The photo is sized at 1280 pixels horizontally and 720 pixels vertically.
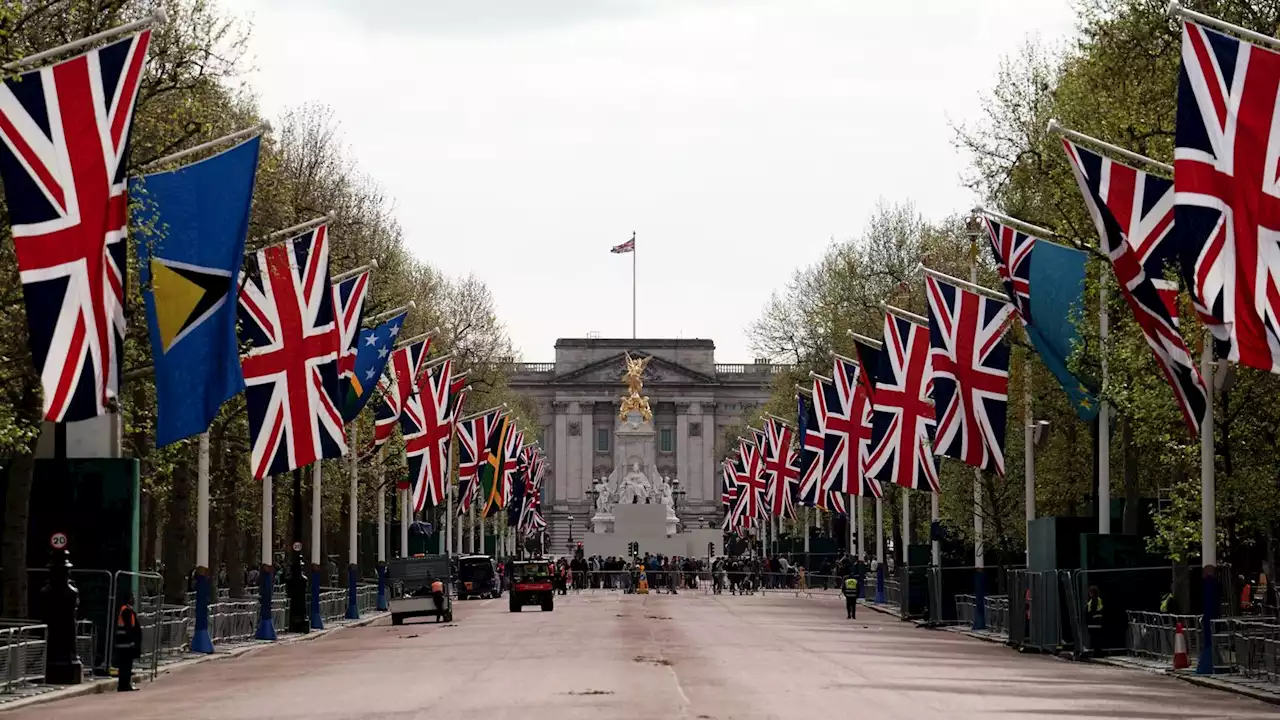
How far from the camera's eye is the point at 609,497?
156 metres

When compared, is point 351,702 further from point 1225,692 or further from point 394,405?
point 394,405

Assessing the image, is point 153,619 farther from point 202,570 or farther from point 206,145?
point 206,145

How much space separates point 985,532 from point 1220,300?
4241 cm

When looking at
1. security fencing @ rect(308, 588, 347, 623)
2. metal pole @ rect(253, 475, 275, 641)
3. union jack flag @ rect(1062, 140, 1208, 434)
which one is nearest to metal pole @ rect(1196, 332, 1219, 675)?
union jack flag @ rect(1062, 140, 1208, 434)

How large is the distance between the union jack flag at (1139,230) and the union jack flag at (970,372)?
13.7 m

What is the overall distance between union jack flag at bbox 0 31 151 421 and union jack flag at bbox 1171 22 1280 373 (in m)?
12.9

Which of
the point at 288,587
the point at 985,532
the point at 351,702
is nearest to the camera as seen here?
the point at 351,702

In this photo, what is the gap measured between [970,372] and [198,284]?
1933cm

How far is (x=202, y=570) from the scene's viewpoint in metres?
46.0

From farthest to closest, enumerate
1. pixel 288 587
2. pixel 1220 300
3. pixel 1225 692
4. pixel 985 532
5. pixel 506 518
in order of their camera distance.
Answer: pixel 506 518, pixel 985 532, pixel 288 587, pixel 1225 692, pixel 1220 300

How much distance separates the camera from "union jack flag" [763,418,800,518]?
8631 cm

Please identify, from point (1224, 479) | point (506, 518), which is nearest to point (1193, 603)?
point (1224, 479)

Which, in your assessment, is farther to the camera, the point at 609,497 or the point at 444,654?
the point at 609,497

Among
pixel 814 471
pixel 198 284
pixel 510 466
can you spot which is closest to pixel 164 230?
pixel 198 284
